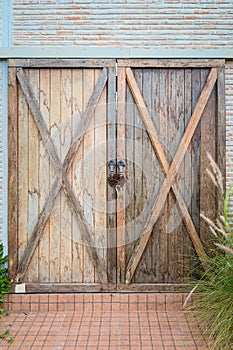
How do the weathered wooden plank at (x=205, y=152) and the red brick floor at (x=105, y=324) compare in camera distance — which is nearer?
the red brick floor at (x=105, y=324)

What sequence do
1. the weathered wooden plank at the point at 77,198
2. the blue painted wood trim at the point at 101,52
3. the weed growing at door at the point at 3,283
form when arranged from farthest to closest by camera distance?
the weathered wooden plank at the point at 77,198
the blue painted wood trim at the point at 101,52
the weed growing at door at the point at 3,283

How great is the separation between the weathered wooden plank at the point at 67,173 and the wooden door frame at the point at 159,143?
532mm

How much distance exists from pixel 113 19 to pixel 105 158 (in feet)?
4.77

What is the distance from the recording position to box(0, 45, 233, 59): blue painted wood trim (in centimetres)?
480

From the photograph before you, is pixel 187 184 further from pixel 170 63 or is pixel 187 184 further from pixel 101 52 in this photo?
pixel 101 52

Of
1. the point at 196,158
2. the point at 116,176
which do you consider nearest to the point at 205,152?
the point at 196,158

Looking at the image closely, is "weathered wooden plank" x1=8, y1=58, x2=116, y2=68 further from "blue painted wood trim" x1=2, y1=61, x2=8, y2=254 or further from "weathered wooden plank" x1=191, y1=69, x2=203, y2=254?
"weathered wooden plank" x1=191, y1=69, x2=203, y2=254

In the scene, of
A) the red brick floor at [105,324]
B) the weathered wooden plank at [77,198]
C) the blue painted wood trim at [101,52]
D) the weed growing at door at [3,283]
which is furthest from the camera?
the weathered wooden plank at [77,198]

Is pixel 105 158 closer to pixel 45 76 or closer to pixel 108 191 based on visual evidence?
pixel 108 191

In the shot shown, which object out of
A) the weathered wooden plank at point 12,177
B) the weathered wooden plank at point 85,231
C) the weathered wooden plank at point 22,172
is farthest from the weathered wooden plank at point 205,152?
the weathered wooden plank at point 12,177

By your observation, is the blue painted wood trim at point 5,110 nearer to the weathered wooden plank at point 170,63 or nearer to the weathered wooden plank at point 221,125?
the weathered wooden plank at point 170,63

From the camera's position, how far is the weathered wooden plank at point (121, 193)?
191 inches

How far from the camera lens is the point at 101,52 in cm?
481

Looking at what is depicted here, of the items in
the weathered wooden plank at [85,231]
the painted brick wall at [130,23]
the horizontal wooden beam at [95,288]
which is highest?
the painted brick wall at [130,23]
